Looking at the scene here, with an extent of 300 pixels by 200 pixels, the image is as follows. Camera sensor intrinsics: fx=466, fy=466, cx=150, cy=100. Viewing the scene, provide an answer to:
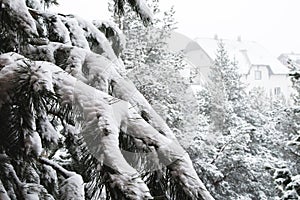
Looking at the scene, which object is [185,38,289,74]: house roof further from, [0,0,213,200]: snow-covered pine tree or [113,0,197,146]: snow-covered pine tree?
[0,0,213,200]: snow-covered pine tree

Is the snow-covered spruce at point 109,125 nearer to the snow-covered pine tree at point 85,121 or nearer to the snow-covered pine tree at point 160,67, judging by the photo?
the snow-covered pine tree at point 85,121

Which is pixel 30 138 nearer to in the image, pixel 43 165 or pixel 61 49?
pixel 61 49

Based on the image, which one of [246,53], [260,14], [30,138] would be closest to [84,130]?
[30,138]

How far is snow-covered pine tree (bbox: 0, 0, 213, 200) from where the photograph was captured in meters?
0.72

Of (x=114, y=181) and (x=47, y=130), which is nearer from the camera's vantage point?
(x=114, y=181)

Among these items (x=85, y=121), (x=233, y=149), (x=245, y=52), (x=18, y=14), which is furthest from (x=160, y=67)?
(x=245, y=52)

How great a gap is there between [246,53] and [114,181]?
956 inches

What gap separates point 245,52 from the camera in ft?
79.7

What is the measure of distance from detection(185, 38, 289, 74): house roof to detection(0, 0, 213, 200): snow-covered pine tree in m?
18.4

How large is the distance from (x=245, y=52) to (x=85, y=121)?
79.4ft

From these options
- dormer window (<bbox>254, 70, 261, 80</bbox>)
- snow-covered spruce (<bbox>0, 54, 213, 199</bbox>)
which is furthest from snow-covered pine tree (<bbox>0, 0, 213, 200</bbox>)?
dormer window (<bbox>254, 70, 261, 80</bbox>)

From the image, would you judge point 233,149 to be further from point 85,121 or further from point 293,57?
point 293,57

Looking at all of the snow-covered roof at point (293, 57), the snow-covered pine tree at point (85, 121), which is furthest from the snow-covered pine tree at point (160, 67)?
the snow-covered pine tree at point (85, 121)

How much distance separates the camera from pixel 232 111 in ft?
38.4
